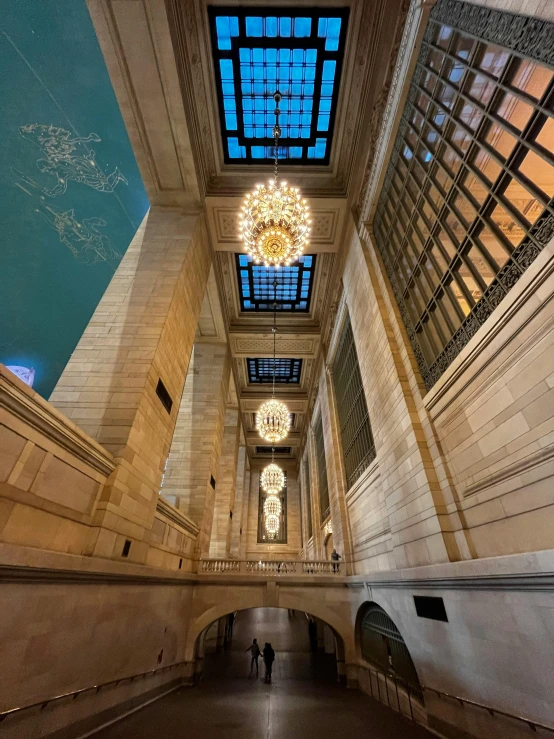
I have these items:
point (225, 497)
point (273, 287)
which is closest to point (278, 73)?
point (273, 287)

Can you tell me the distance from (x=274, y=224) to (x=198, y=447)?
7.35m

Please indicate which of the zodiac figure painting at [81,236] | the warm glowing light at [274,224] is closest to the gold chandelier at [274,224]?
the warm glowing light at [274,224]

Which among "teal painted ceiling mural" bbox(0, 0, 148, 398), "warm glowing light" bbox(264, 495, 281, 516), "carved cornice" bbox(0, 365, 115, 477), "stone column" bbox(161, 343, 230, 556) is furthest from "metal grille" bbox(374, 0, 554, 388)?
"warm glowing light" bbox(264, 495, 281, 516)

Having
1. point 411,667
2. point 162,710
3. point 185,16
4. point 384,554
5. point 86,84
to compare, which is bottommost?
point 162,710

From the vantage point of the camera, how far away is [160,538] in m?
6.21

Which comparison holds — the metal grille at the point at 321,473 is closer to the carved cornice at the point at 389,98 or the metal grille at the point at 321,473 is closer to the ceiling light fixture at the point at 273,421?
the ceiling light fixture at the point at 273,421

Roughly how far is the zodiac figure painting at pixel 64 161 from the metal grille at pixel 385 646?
1346 cm

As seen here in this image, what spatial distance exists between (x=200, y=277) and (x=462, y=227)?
6.53 m

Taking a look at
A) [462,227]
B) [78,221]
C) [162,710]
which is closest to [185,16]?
[462,227]

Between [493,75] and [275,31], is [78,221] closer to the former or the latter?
[275,31]

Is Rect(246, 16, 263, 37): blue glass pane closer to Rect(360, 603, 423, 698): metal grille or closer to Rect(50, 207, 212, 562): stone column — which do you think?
Rect(50, 207, 212, 562): stone column

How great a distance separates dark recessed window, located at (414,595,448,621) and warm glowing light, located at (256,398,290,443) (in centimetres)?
574

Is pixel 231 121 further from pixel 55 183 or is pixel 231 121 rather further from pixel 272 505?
pixel 272 505

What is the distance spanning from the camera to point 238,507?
18797 millimetres
